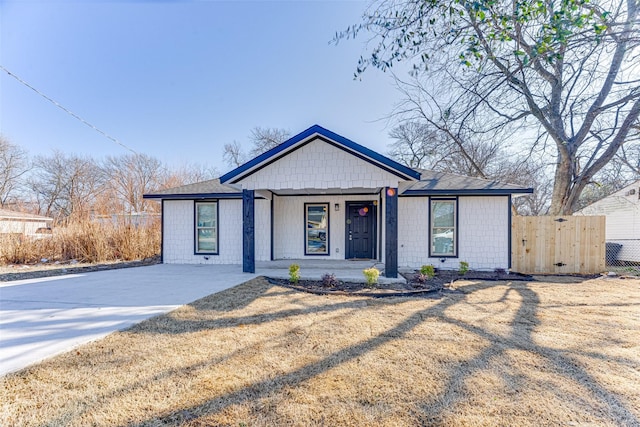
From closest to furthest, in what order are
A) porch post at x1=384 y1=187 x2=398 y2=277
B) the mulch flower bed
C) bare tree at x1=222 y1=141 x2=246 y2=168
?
1. the mulch flower bed
2. porch post at x1=384 y1=187 x2=398 y2=277
3. bare tree at x1=222 y1=141 x2=246 y2=168

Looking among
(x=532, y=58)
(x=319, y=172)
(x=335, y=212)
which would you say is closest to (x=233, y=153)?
(x=335, y=212)

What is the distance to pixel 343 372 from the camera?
106 inches

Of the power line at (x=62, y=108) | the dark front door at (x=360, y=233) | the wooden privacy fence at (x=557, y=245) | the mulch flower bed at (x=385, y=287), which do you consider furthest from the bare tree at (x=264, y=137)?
the wooden privacy fence at (x=557, y=245)

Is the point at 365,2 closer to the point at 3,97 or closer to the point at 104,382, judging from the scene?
the point at 104,382

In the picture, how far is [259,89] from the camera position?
573 inches

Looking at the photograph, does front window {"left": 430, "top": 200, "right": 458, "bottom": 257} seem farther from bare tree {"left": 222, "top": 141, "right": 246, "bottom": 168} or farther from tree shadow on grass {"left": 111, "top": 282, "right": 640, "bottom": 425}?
bare tree {"left": 222, "top": 141, "right": 246, "bottom": 168}

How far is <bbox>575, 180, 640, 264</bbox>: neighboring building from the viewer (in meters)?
12.8

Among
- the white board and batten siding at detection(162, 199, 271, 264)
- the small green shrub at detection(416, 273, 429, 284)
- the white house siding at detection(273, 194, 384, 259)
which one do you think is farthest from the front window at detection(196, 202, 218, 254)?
the small green shrub at detection(416, 273, 429, 284)

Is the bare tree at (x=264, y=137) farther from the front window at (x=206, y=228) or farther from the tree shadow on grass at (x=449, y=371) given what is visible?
the tree shadow on grass at (x=449, y=371)

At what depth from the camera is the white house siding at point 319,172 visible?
7102 mm

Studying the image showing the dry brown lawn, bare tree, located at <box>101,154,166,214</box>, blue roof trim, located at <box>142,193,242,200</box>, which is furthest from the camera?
bare tree, located at <box>101,154,166,214</box>

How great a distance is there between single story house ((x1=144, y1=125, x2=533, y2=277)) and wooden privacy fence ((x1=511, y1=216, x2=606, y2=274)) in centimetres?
61

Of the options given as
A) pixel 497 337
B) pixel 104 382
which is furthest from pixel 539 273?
pixel 104 382

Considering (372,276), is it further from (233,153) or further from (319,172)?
(233,153)
